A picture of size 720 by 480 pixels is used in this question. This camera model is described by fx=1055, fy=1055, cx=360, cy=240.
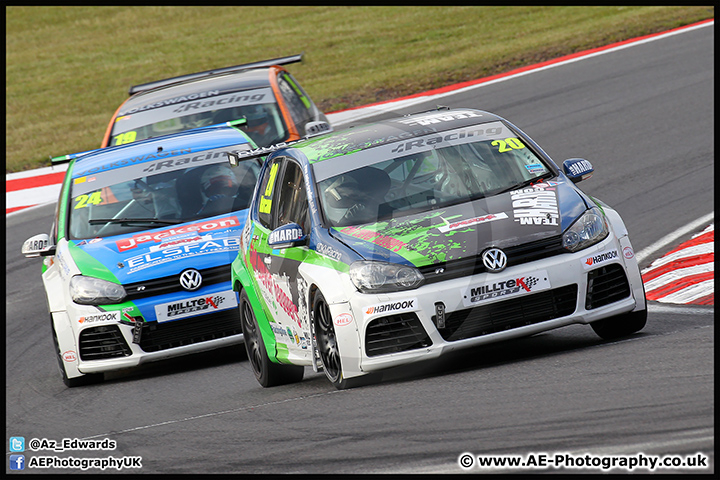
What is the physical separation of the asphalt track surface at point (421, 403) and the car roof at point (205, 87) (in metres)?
3.03

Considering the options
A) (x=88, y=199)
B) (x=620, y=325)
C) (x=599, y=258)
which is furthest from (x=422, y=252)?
(x=88, y=199)

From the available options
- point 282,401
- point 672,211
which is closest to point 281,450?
point 282,401

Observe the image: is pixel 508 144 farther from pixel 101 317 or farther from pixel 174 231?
pixel 101 317

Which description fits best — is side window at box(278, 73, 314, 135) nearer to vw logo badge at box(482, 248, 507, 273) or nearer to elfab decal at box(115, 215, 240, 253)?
elfab decal at box(115, 215, 240, 253)

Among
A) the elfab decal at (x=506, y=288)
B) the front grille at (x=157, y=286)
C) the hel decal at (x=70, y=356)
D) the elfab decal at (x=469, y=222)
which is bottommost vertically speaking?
the hel decal at (x=70, y=356)

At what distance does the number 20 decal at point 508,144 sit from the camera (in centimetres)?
741

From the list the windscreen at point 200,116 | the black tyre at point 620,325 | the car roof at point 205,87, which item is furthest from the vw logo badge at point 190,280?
the car roof at point 205,87

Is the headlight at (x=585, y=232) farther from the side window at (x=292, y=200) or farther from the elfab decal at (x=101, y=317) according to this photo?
the elfab decal at (x=101, y=317)

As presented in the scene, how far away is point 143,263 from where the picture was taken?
857 centimetres

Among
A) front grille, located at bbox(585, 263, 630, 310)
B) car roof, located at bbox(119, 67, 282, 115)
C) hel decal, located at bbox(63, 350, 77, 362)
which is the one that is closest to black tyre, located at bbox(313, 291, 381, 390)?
front grille, located at bbox(585, 263, 630, 310)

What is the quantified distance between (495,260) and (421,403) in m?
1.03

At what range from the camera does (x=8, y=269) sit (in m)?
13.2

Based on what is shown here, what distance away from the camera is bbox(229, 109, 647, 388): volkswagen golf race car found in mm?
6219

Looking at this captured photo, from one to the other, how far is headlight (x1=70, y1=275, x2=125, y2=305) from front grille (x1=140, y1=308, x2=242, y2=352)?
34 cm
